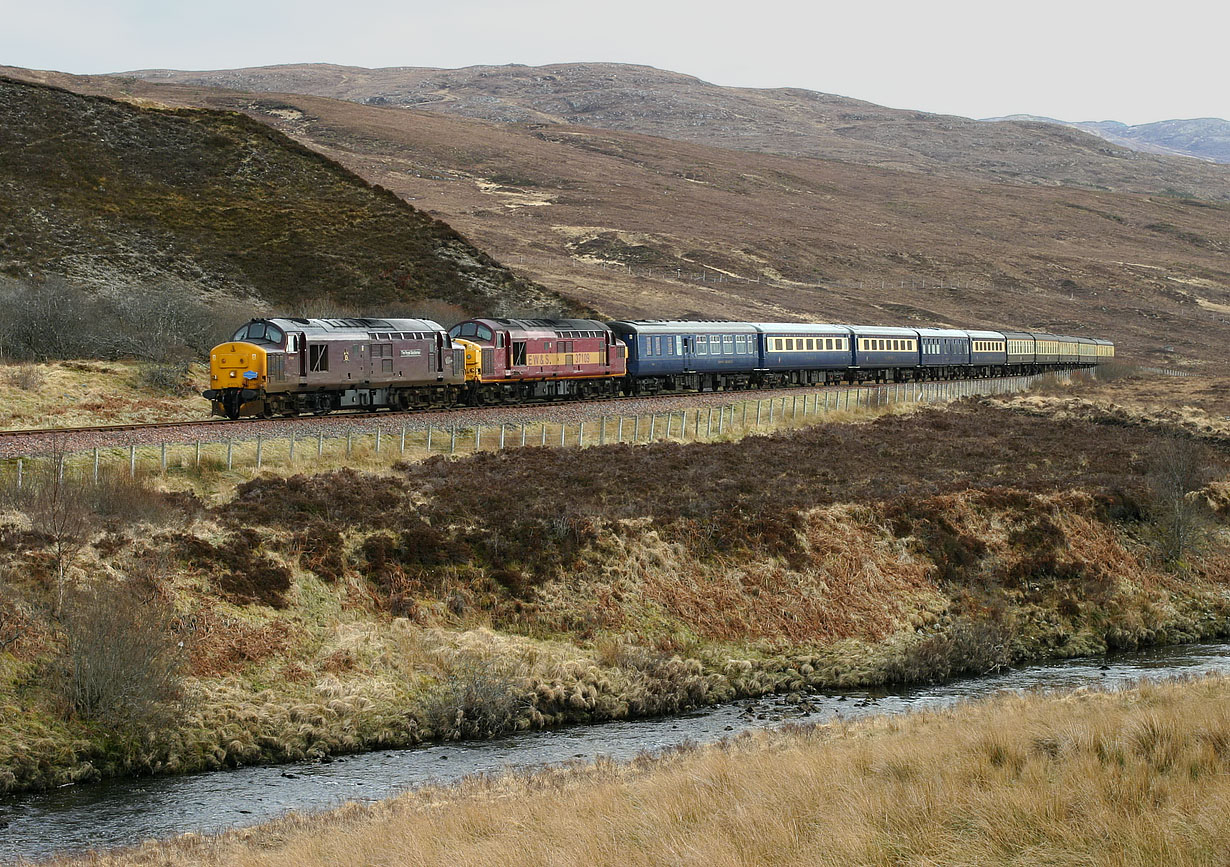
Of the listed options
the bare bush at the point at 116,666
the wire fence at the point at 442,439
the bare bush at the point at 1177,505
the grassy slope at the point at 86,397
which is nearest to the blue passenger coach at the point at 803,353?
the wire fence at the point at 442,439

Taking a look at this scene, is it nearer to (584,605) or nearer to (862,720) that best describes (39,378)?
(584,605)

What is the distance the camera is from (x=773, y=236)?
14500cm

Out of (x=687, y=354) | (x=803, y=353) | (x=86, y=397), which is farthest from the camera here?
(x=803, y=353)

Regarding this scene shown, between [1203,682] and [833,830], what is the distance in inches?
449

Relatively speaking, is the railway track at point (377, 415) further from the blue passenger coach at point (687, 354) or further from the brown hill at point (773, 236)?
the brown hill at point (773, 236)

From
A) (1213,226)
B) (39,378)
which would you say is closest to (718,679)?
(39,378)

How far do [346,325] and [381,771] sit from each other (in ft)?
73.5

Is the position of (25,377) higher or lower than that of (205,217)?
lower

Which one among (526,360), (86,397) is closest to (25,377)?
(86,397)

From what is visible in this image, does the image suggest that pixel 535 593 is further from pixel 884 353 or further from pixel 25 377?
pixel 884 353

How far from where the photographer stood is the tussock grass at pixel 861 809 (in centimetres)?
1020

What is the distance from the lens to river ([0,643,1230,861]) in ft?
53.9

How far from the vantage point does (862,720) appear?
20.5 m

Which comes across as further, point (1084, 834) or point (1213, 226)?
point (1213, 226)
